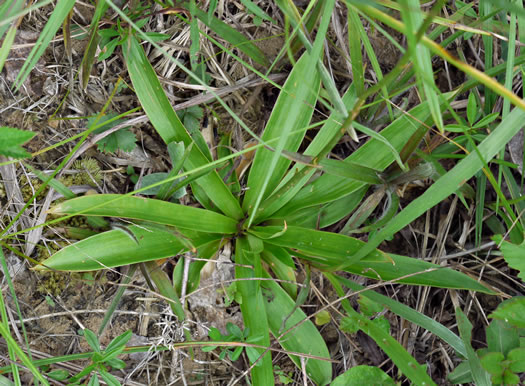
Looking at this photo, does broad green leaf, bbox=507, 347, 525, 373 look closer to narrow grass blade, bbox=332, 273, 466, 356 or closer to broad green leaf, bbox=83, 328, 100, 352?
narrow grass blade, bbox=332, 273, 466, 356

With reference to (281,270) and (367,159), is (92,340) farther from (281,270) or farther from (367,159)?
(367,159)

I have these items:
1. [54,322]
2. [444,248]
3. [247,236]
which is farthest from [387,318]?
[54,322]

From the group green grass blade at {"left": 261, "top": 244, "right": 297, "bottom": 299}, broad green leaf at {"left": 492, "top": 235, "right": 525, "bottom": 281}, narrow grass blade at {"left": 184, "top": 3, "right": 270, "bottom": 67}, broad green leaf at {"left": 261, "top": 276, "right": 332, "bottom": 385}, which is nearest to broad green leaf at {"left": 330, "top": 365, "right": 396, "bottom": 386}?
broad green leaf at {"left": 261, "top": 276, "right": 332, "bottom": 385}

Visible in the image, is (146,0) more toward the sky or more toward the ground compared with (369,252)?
more toward the sky

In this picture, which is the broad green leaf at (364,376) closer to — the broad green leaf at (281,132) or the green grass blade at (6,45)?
the broad green leaf at (281,132)

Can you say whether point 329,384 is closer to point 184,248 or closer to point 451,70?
point 184,248

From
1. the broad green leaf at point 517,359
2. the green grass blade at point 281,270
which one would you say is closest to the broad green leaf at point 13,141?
the green grass blade at point 281,270

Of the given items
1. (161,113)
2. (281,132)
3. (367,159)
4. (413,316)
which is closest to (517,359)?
(413,316)
